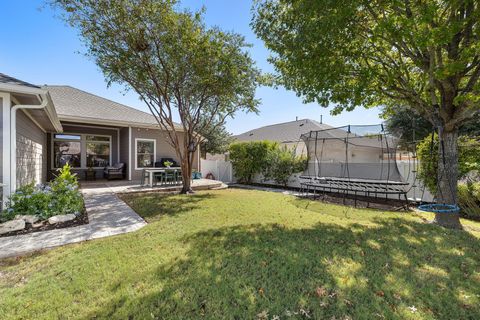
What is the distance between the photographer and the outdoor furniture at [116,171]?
453 inches

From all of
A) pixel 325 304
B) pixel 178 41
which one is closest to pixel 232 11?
pixel 178 41

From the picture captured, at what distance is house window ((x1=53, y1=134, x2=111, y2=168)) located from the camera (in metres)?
11.6

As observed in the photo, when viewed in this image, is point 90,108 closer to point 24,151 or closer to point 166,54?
point 24,151

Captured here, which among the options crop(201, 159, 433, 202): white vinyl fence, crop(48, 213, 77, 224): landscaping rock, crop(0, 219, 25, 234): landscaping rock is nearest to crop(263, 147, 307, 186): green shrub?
crop(201, 159, 433, 202): white vinyl fence

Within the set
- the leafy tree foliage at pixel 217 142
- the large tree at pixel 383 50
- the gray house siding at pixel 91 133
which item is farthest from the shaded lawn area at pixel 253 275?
the leafy tree foliage at pixel 217 142

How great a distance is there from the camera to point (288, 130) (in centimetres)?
1933

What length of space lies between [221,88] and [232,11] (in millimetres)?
2590

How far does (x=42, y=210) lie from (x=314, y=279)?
18.4 ft

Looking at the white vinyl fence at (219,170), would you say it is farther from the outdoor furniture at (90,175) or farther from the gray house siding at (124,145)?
the outdoor furniture at (90,175)

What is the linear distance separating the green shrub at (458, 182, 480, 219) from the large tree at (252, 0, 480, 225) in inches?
65.5

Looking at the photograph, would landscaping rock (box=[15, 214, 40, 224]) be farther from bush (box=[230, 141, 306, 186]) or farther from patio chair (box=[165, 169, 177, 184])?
bush (box=[230, 141, 306, 186])

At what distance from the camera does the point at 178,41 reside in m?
7.15

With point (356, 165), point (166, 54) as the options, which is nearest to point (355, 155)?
point (356, 165)

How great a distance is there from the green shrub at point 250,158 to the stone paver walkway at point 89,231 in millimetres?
7649
